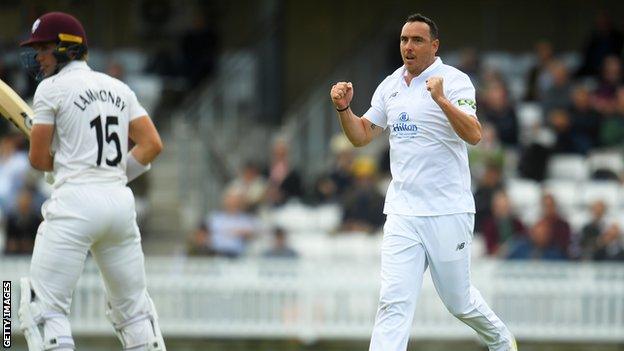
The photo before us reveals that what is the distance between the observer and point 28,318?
27.0 ft

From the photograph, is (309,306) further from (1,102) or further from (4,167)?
(1,102)

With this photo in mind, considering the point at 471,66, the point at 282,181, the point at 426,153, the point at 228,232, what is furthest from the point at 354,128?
the point at 471,66

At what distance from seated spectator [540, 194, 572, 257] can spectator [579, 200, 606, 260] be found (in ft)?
0.53

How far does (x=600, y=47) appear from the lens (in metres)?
17.8

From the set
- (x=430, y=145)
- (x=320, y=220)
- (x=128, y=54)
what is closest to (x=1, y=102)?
(x=430, y=145)

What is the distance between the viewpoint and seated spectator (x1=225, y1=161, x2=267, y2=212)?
661 inches

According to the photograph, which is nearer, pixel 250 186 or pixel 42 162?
pixel 42 162

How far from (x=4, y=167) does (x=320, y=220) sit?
13.2 ft

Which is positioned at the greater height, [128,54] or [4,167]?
[128,54]

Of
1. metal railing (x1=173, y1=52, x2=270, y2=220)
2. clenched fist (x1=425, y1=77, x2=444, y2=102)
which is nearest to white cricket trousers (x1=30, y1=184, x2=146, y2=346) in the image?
clenched fist (x1=425, y1=77, x2=444, y2=102)

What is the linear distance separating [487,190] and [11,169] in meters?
5.87

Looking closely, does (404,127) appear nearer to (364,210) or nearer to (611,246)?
(611,246)

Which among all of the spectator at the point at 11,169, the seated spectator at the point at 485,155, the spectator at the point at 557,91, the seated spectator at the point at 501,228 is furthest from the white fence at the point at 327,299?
the spectator at the point at 557,91

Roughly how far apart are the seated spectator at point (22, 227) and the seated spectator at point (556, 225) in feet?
18.9
